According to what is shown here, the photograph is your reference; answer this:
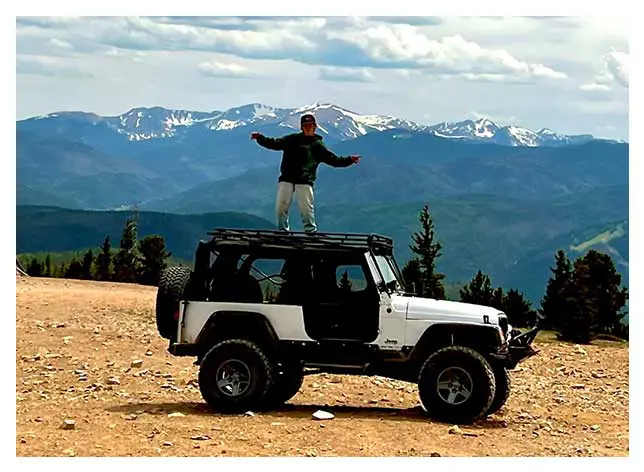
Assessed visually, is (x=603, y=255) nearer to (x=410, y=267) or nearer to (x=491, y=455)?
(x=410, y=267)

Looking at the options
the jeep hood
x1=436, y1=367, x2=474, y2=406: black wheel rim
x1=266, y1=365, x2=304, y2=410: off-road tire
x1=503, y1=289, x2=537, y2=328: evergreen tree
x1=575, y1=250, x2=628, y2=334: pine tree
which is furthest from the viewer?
x1=503, y1=289, x2=537, y2=328: evergreen tree

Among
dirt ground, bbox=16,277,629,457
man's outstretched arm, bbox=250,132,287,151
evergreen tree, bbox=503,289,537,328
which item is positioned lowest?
dirt ground, bbox=16,277,629,457

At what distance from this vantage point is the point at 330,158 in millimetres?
14750

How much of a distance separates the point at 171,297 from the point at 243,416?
170cm

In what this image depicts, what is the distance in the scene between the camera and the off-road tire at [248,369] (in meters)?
13.7

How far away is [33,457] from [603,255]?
2507 cm

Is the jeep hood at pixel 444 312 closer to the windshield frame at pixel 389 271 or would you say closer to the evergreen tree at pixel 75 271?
the windshield frame at pixel 389 271

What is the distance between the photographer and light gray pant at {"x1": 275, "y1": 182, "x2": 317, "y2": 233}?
15.0 meters

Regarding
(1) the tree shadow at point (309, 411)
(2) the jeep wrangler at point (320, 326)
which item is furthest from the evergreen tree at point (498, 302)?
(2) the jeep wrangler at point (320, 326)

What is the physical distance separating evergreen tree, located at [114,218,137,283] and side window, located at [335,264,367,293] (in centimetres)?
2683

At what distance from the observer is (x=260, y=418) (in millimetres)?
13617

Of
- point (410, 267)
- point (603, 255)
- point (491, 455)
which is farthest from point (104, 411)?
point (603, 255)

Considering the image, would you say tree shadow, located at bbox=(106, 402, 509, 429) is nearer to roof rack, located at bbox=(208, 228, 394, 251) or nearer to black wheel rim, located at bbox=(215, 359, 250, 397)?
black wheel rim, located at bbox=(215, 359, 250, 397)

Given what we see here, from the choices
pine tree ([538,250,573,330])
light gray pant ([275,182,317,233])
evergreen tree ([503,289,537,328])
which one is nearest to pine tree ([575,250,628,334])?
pine tree ([538,250,573,330])
